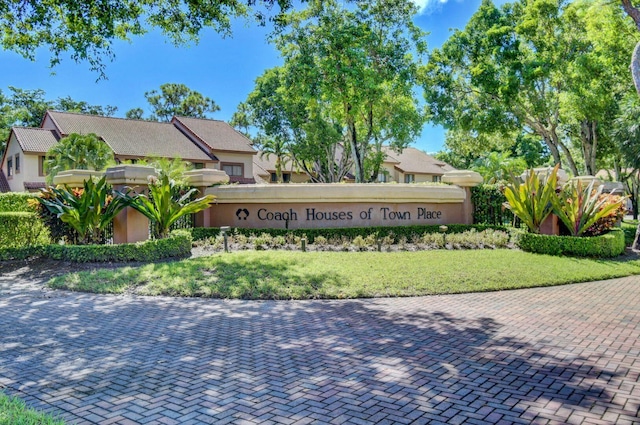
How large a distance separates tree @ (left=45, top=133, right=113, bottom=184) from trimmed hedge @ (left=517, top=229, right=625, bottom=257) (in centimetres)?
2136

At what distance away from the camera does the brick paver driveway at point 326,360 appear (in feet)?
13.2

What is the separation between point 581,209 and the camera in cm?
1373

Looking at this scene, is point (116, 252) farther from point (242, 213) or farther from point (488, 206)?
point (488, 206)

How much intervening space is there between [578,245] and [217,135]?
3327 centimetres

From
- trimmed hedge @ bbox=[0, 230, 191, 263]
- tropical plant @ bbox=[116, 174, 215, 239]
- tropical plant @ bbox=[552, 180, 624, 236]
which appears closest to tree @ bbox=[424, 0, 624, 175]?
tropical plant @ bbox=[552, 180, 624, 236]

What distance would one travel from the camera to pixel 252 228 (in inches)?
613

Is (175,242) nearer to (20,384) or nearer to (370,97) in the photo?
(20,384)

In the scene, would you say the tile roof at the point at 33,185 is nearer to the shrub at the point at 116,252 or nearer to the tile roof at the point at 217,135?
the tile roof at the point at 217,135

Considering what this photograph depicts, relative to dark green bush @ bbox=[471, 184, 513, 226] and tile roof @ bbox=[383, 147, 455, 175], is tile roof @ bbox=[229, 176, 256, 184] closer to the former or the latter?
tile roof @ bbox=[383, 147, 455, 175]

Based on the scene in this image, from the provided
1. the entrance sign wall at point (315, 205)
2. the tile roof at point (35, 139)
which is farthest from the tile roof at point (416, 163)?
the entrance sign wall at point (315, 205)

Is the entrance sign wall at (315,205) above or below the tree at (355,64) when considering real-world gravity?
below

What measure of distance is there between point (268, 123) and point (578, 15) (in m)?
22.1

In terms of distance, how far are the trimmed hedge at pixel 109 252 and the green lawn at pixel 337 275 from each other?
3.59ft

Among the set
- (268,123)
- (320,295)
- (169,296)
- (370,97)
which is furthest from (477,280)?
(268,123)
